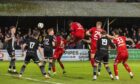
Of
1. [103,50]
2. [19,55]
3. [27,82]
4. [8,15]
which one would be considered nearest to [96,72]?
[103,50]

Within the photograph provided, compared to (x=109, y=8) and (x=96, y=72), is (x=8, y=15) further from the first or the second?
(x=96, y=72)

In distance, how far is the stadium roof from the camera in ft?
144

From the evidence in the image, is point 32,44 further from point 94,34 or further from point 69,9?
point 69,9

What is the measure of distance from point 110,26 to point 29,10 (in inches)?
339

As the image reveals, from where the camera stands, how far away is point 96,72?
2147 centimetres

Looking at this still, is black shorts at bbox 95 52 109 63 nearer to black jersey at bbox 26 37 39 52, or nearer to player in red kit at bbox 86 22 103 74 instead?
player in red kit at bbox 86 22 103 74

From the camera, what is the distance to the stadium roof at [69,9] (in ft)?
144

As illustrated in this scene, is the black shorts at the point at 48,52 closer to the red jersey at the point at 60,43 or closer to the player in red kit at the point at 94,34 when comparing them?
the red jersey at the point at 60,43

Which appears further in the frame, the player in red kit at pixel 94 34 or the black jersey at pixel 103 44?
the player in red kit at pixel 94 34

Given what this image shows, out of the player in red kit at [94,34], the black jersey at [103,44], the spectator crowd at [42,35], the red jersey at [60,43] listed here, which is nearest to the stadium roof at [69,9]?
the spectator crowd at [42,35]

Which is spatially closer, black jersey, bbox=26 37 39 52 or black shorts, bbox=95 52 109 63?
black jersey, bbox=26 37 39 52

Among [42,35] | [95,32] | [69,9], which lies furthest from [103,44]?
[69,9]

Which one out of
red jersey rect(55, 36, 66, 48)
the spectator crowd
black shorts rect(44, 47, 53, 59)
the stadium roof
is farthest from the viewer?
the stadium roof

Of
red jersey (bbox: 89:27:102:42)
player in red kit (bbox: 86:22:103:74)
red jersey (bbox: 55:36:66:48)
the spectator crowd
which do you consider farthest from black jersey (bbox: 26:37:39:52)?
the spectator crowd
